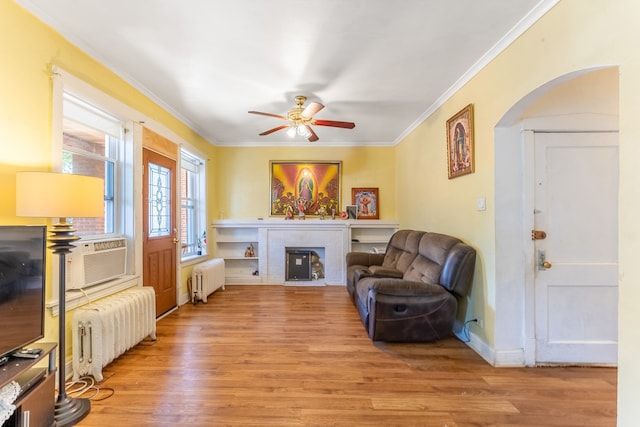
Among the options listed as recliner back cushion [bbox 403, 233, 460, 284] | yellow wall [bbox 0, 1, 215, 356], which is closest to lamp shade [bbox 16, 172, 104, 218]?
yellow wall [bbox 0, 1, 215, 356]

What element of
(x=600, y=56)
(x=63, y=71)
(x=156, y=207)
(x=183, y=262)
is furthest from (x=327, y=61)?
(x=183, y=262)

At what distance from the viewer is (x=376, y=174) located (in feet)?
17.4

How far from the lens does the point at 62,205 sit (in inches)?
62.0

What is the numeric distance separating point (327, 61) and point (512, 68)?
145 cm

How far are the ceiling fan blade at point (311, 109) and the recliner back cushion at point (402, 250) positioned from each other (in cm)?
198

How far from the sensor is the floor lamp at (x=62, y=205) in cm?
Answer: 154

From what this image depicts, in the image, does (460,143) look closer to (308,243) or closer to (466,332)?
(466,332)

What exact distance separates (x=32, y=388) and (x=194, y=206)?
3.46 meters

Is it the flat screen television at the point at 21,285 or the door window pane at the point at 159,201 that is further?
the door window pane at the point at 159,201

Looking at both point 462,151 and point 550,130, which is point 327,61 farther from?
point 550,130

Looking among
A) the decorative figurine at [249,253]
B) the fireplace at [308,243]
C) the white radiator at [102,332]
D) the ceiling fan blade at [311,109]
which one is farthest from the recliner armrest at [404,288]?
the decorative figurine at [249,253]

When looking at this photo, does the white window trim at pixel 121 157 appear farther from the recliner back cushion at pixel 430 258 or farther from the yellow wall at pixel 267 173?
the recliner back cushion at pixel 430 258

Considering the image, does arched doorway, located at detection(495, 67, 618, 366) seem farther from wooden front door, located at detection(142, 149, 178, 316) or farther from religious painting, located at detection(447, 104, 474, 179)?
wooden front door, located at detection(142, 149, 178, 316)

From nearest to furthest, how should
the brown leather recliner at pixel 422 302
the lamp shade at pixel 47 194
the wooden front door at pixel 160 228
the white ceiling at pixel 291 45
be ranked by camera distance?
the lamp shade at pixel 47 194 < the white ceiling at pixel 291 45 < the brown leather recliner at pixel 422 302 < the wooden front door at pixel 160 228
